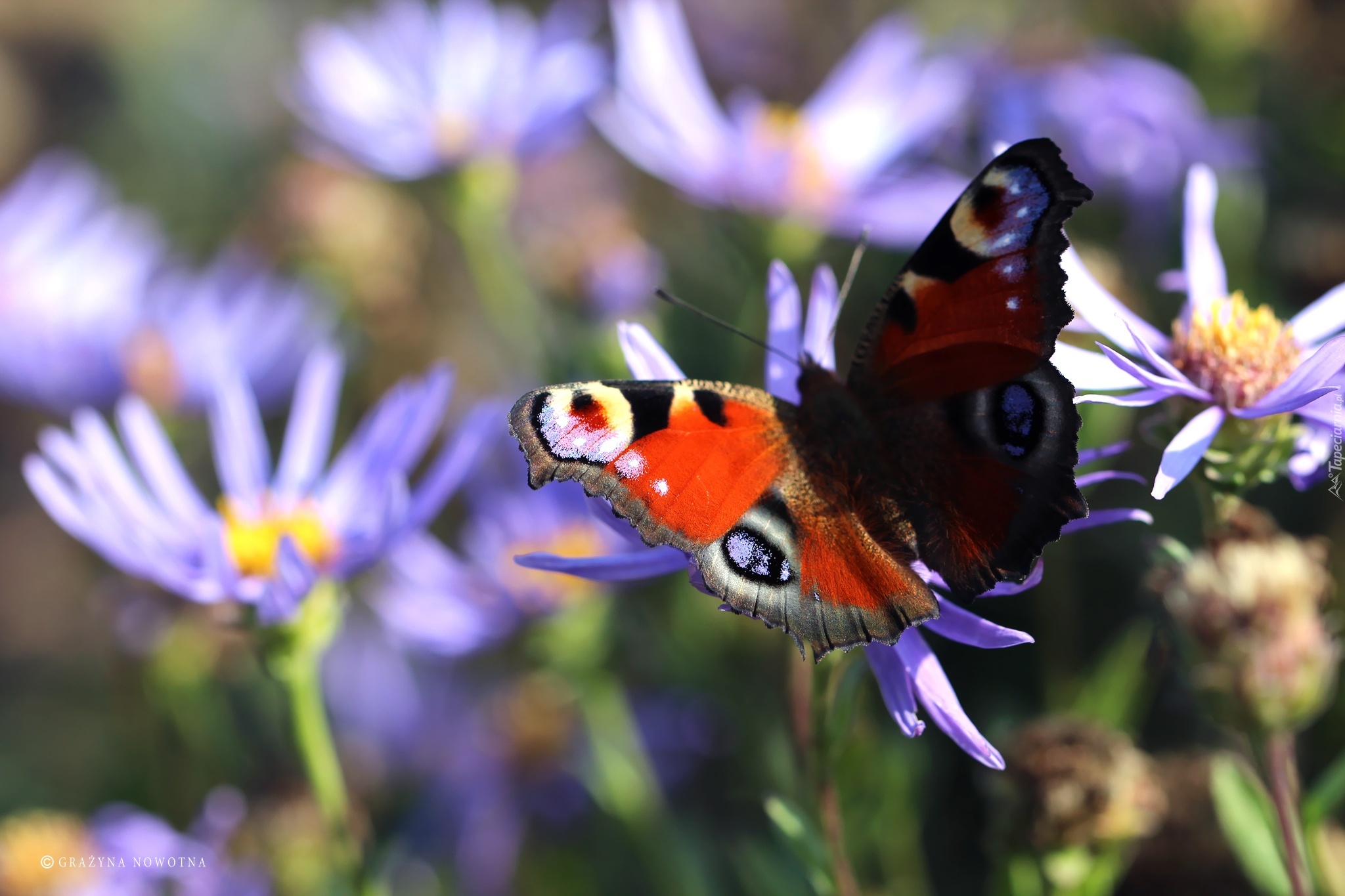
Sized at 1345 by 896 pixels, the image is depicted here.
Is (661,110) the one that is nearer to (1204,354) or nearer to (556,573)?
(556,573)

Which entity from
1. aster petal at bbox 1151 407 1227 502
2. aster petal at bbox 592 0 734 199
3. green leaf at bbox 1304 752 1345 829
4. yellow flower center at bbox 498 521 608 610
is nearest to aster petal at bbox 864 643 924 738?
aster petal at bbox 1151 407 1227 502

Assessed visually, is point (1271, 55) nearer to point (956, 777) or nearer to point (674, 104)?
point (674, 104)

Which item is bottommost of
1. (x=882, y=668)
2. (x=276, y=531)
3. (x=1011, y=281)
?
(x=276, y=531)

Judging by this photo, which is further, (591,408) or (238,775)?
(238,775)

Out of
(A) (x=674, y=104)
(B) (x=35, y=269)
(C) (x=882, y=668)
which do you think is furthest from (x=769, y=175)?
(B) (x=35, y=269)

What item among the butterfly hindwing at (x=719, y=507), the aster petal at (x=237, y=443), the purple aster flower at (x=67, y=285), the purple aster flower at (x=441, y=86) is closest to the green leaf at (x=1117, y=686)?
the butterfly hindwing at (x=719, y=507)

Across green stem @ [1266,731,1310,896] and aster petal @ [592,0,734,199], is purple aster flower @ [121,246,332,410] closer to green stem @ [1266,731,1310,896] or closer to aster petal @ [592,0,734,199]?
aster petal @ [592,0,734,199]

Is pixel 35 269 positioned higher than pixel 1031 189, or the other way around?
pixel 1031 189
